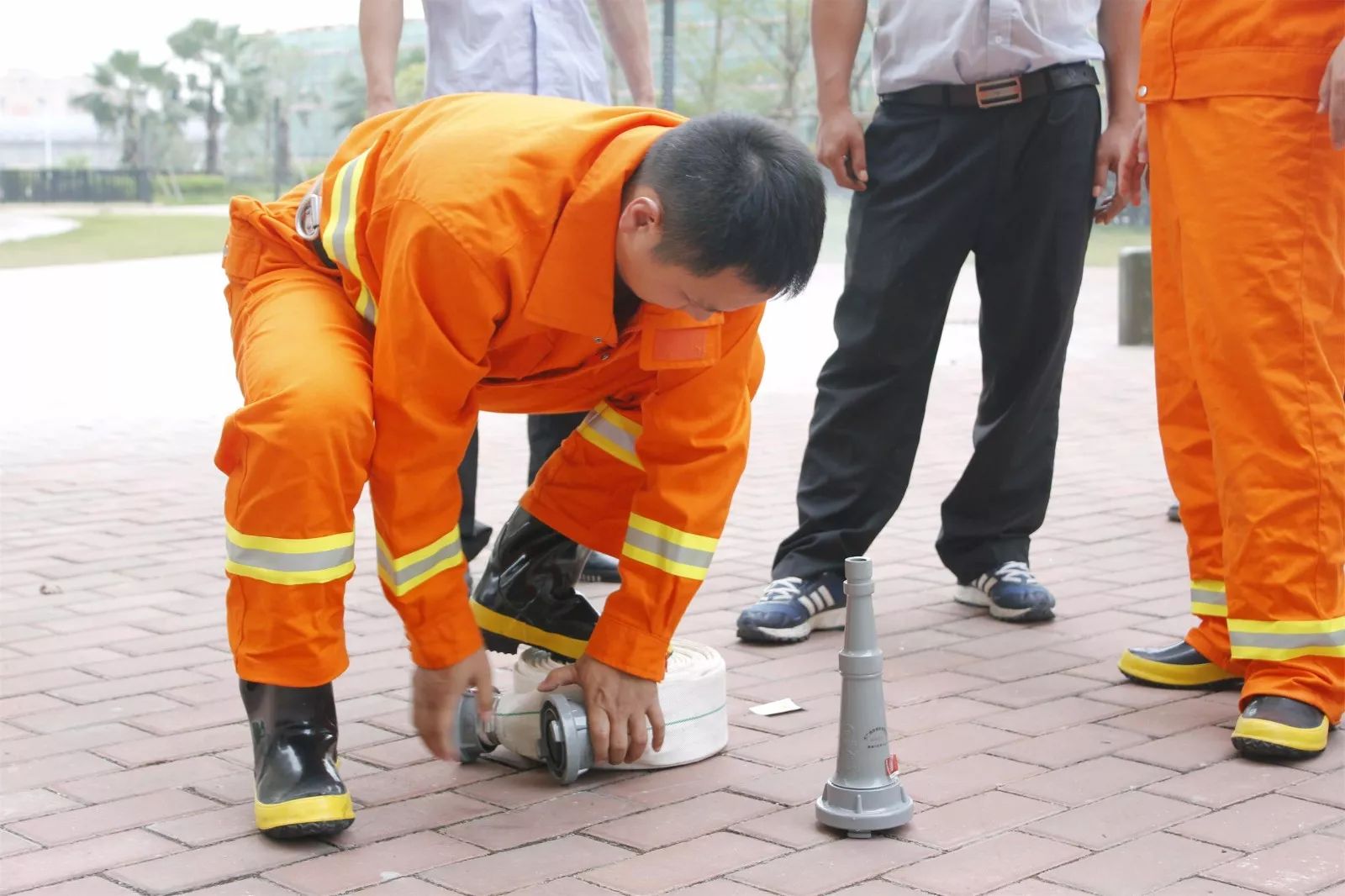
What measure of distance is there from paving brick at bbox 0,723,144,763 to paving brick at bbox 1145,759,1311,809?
1912 millimetres

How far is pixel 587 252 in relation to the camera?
253 cm

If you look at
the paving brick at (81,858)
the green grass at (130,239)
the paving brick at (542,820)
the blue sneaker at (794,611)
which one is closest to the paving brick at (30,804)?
the paving brick at (81,858)

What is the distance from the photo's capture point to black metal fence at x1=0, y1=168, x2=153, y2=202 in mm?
17828

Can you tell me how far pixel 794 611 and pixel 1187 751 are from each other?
1068 millimetres

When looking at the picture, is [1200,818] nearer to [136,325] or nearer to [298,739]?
[298,739]

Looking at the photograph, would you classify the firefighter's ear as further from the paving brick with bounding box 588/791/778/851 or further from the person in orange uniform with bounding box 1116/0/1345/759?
the person in orange uniform with bounding box 1116/0/1345/759

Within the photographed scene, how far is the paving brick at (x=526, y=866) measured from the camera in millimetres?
2367

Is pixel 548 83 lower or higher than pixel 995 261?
higher

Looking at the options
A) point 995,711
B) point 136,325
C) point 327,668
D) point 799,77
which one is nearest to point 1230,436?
point 995,711

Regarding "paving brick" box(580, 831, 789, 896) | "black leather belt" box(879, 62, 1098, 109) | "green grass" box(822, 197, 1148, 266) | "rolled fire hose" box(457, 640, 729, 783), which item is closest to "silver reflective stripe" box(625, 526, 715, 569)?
"rolled fire hose" box(457, 640, 729, 783)

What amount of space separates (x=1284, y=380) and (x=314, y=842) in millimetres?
1899

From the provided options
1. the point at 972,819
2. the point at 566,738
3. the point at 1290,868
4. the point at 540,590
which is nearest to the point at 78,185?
the point at 540,590

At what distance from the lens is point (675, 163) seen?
2441 millimetres

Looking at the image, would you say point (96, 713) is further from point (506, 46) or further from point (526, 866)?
point (506, 46)
